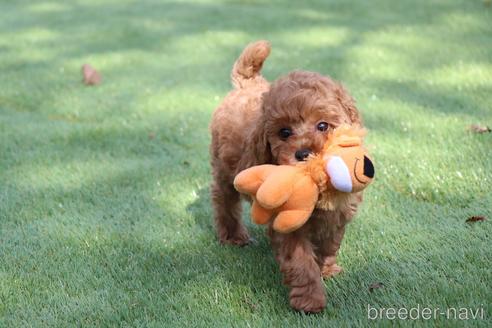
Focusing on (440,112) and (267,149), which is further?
(440,112)

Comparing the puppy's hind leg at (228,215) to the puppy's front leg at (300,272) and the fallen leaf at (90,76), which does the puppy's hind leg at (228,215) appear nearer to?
the puppy's front leg at (300,272)

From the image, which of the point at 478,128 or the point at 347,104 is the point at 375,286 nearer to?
the point at 347,104

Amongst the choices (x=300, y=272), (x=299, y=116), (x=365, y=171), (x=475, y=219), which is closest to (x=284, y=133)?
(x=299, y=116)

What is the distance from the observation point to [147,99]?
6.68m

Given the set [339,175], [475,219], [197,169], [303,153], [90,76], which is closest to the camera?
[339,175]

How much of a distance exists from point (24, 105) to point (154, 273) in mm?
3870

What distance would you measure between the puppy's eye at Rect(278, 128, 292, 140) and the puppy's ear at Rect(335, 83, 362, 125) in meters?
0.30

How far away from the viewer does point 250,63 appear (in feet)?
12.8

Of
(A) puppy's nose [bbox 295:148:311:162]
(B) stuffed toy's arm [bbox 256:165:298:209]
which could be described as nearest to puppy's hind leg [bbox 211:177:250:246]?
(A) puppy's nose [bbox 295:148:311:162]

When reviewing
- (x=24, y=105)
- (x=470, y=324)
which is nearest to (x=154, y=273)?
(x=470, y=324)

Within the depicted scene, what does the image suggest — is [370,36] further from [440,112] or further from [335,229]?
[335,229]

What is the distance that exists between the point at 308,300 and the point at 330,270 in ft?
1.39

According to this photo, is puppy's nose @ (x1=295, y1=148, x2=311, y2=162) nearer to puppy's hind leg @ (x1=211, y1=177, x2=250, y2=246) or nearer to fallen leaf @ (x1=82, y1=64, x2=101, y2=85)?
puppy's hind leg @ (x1=211, y1=177, x2=250, y2=246)

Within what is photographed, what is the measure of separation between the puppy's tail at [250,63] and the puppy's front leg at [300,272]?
1.20 metres
